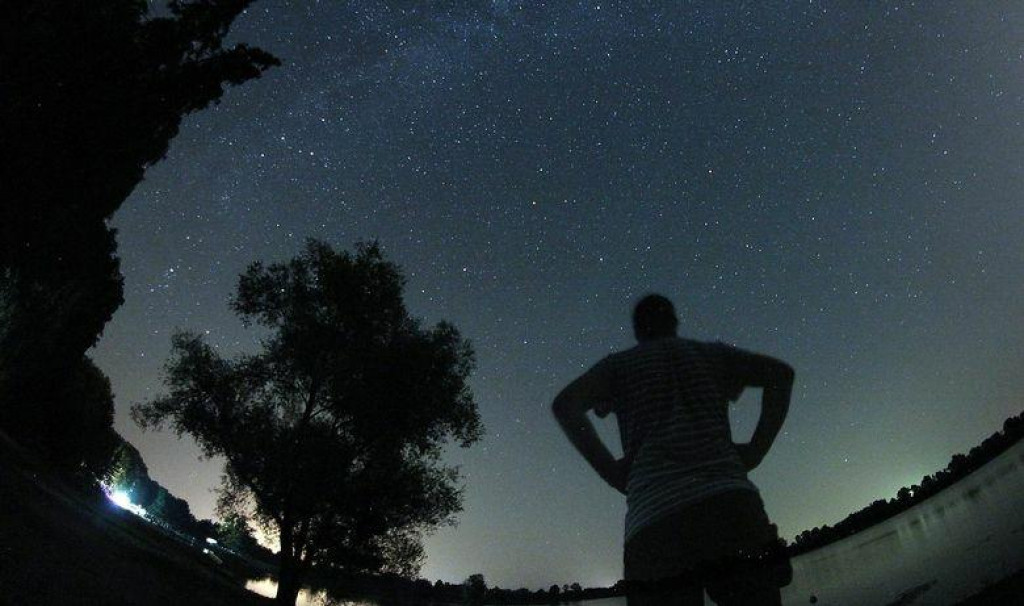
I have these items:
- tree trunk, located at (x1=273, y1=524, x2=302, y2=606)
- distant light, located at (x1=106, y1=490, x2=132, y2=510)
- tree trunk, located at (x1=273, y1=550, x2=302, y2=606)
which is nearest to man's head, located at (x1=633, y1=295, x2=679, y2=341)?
tree trunk, located at (x1=273, y1=524, x2=302, y2=606)

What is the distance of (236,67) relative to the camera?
1616cm

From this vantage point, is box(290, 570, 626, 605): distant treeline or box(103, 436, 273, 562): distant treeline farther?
box(103, 436, 273, 562): distant treeline

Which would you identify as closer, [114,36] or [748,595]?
[748,595]

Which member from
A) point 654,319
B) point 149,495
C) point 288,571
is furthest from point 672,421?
point 149,495

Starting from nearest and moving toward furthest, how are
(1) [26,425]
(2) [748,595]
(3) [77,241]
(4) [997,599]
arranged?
(4) [997,599], (2) [748,595], (3) [77,241], (1) [26,425]

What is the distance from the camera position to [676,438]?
3496 mm

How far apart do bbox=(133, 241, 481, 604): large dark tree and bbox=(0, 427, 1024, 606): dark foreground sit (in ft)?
11.0

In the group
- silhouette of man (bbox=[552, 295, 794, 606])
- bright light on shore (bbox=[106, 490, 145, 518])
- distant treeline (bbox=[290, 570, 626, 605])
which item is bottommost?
distant treeline (bbox=[290, 570, 626, 605])

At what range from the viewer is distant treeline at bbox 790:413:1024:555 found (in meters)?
1.72

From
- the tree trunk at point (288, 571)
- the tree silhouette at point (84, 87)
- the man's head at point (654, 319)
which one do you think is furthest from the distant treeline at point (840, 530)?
the tree trunk at point (288, 571)

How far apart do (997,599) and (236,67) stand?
19.3 metres

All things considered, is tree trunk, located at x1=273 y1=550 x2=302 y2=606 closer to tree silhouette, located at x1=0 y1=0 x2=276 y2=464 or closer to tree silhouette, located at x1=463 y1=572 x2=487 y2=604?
tree silhouette, located at x1=0 y1=0 x2=276 y2=464

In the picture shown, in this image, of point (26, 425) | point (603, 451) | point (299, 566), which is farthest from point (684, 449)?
point (26, 425)

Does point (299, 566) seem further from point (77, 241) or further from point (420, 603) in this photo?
point (420, 603)
